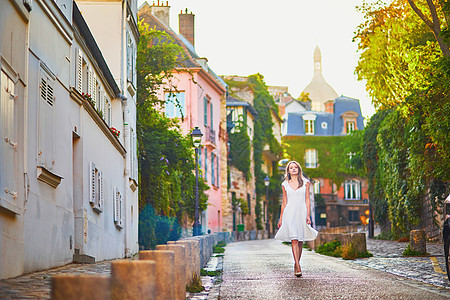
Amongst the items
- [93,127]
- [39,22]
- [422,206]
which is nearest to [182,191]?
[422,206]

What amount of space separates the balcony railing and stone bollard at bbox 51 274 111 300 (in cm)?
3930

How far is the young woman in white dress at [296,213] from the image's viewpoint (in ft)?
38.2

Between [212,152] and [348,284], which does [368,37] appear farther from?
[212,152]

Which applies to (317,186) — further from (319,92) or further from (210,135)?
(319,92)

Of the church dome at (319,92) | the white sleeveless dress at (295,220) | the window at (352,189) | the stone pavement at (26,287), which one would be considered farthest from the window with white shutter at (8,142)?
the church dome at (319,92)

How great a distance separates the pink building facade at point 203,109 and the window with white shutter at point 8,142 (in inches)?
1072

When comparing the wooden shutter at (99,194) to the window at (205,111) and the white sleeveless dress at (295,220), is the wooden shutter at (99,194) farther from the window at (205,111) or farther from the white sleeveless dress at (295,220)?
the window at (205,111)

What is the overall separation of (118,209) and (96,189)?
4.05 meters

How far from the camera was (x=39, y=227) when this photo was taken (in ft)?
32.9

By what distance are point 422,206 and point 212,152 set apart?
19063 mm

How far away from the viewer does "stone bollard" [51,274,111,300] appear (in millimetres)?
3328

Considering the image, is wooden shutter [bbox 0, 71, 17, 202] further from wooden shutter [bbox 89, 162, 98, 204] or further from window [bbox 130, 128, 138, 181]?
window [bbox 130, 128, 138, 181]

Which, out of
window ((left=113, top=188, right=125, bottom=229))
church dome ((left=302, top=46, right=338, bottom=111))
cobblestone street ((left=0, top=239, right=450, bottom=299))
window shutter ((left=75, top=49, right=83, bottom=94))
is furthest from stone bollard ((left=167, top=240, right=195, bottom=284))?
church dome ((left=302, top=46, right=338, bottom=111))

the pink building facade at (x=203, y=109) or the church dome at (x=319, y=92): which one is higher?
the church dome at (x=319, y=92)
